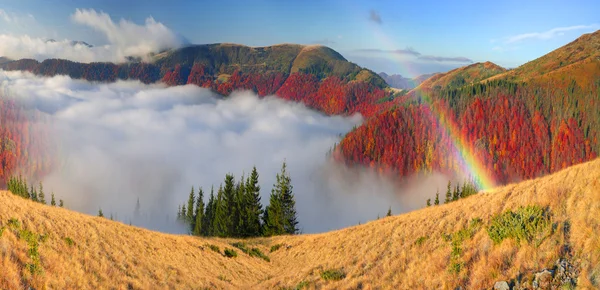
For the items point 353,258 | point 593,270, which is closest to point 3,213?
point 353,258

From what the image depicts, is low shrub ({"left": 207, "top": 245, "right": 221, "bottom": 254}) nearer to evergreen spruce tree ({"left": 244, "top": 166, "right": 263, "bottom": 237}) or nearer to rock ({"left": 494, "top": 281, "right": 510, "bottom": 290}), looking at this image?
rock ({"left": 494, "top": 281, "right": 510, "bottom": 290})

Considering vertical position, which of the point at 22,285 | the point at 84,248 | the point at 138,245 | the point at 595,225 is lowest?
the point at 138,245

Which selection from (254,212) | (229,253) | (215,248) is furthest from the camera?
(254,212)

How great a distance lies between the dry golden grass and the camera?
11.7 meters

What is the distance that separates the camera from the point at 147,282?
18766 mm

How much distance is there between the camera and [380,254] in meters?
20.3

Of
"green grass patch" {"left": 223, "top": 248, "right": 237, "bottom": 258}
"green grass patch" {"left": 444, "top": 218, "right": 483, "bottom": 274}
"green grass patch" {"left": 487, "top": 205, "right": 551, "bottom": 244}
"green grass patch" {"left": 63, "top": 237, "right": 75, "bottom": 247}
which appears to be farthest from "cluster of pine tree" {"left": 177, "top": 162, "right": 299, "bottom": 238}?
"green grass patch" {"left": 487, "top": 205, "right": 551, "bottom": 244}

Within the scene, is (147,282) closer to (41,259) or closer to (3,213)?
(41,259)

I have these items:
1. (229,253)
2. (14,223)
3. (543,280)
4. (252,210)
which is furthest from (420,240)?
(252,210)

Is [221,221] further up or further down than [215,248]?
further down

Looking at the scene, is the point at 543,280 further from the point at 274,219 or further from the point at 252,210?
the point at 252,210

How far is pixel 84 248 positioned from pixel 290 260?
20.7 metres

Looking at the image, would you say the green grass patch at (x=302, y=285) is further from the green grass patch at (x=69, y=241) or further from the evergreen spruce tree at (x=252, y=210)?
the evergreen spruce tree at (x=252, y=210)

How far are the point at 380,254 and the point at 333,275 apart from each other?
3477mm
